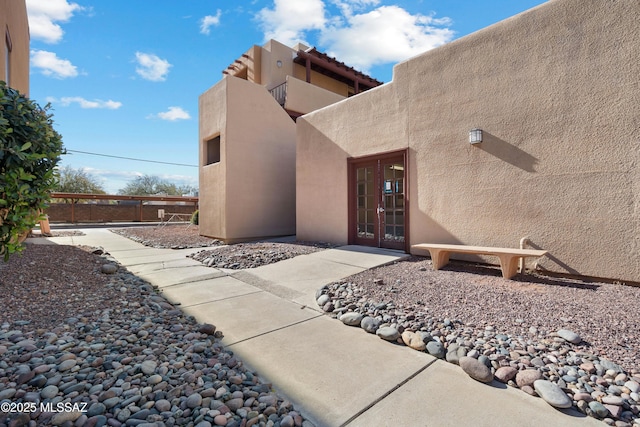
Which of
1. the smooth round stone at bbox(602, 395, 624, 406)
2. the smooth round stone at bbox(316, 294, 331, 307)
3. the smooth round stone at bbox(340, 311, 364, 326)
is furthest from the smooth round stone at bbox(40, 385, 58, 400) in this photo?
the smooth round stone at bbox(602, 395, 624, 406)

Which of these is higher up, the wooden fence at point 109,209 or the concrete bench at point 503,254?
the wooden fence at point 109,209

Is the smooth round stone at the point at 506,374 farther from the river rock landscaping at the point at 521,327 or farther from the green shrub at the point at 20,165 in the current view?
the green shrub at the point at 20,165

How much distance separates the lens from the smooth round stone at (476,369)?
201cm

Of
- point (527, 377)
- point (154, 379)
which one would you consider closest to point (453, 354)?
point (527, 377)

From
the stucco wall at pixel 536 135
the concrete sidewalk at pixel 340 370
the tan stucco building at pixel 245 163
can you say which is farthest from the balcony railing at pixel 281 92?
the concrete sidewalk at pixel 340 370

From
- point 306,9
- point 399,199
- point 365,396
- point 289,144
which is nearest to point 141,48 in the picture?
point 289,144

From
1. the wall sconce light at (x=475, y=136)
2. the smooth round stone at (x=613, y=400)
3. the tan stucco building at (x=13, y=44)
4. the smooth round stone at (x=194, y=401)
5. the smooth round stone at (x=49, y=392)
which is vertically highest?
the tan stucco building at (x=13, y=44)

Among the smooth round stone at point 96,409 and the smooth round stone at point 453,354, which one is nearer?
the smooth round stone at point 96,409

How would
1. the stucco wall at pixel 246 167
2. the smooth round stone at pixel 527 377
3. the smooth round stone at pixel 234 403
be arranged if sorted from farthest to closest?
the stucco wall at pixel 246 167, the smooth round stone at pixel 527 377, the smooth round stone at pixel 234 403

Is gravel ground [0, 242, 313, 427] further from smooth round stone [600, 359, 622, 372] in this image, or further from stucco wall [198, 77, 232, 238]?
stucco wall [198, 77, 232, 238]

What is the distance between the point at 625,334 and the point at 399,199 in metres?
4.12

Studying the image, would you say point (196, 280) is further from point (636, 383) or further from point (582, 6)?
point (582, 6)

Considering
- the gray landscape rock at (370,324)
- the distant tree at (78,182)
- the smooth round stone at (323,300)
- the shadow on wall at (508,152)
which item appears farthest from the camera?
the distant tree at (78,182)

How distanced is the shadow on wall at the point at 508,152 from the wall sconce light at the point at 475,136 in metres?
0.08
